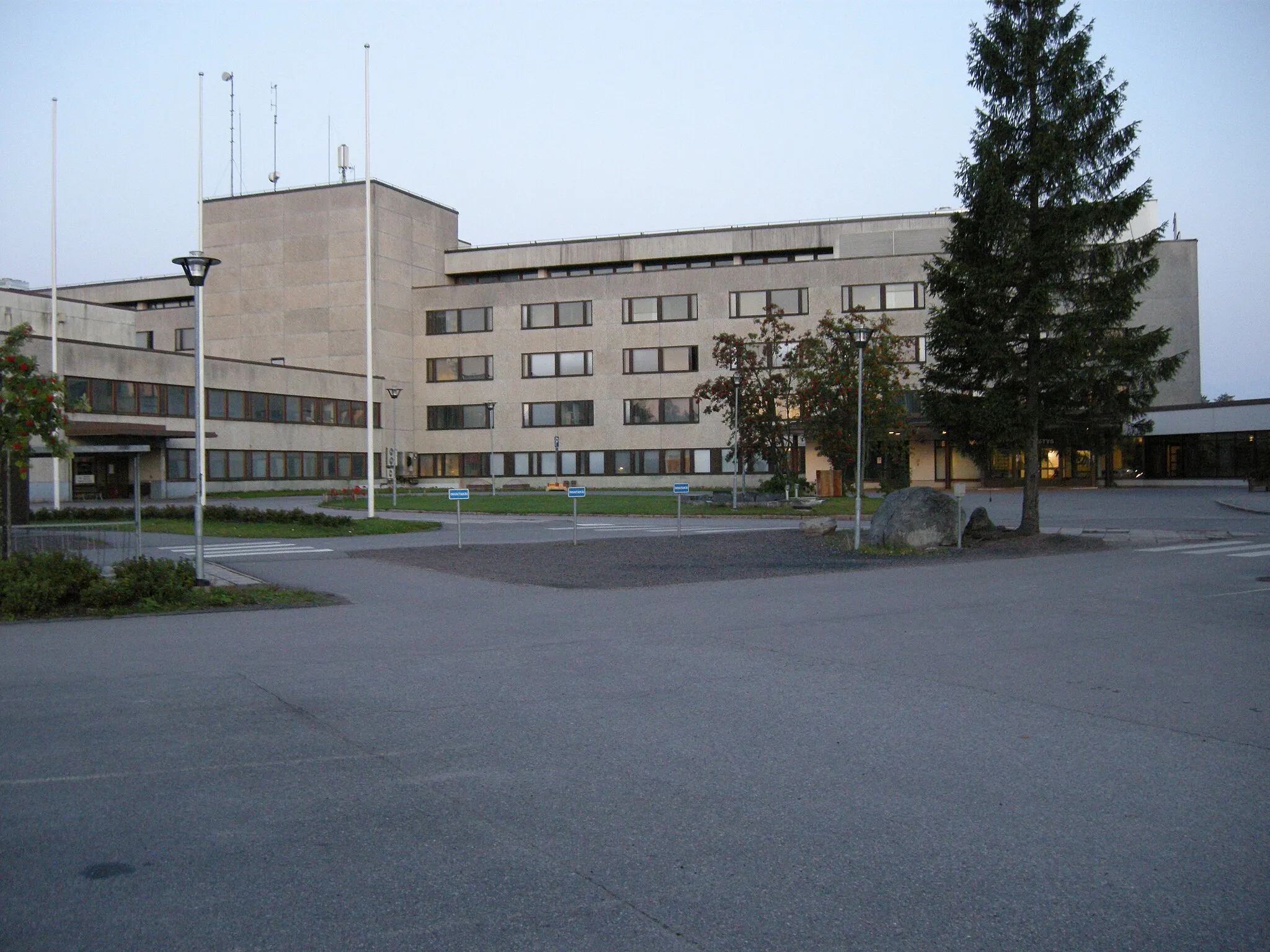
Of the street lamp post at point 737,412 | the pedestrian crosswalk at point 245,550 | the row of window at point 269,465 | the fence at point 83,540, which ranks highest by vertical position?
the street lamp post at point 737,412

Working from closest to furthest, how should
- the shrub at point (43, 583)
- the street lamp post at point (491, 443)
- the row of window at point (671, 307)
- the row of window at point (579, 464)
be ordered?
the shrub at point (43, 583)
the row of window at point (671, 307)
the street lamp post at point (491, 443)
the row of window at point (579, 464)

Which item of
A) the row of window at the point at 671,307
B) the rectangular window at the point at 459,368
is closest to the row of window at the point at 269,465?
the rectangular window at the point at 459,368

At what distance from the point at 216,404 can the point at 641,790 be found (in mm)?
55099

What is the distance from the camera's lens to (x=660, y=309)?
226 feet

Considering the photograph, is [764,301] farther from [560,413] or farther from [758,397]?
[758,397]

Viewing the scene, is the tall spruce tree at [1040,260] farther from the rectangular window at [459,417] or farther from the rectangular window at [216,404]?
the rectangular window at [459,417]

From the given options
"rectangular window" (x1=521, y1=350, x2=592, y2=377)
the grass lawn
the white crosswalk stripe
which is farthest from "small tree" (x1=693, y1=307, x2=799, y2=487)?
"rectangular window" (x1=521, y1=350, x2=592, y2=377)

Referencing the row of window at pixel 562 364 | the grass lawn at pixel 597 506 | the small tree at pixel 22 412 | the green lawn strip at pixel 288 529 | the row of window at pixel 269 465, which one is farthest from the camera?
the row of window at pixel 562 364

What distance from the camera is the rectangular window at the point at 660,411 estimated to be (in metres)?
68.3

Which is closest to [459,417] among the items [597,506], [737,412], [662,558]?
[597,506]

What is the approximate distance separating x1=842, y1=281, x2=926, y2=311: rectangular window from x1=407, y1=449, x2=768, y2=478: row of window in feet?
38.5

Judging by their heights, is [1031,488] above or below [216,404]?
below

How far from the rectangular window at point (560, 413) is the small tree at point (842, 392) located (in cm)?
2761

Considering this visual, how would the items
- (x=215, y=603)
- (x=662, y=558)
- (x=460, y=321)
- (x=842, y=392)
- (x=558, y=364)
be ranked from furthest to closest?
(x=460, y=321), (x=558, y=364), (x=842, y=392), (x=662, y=558), (x=215, y=603)
